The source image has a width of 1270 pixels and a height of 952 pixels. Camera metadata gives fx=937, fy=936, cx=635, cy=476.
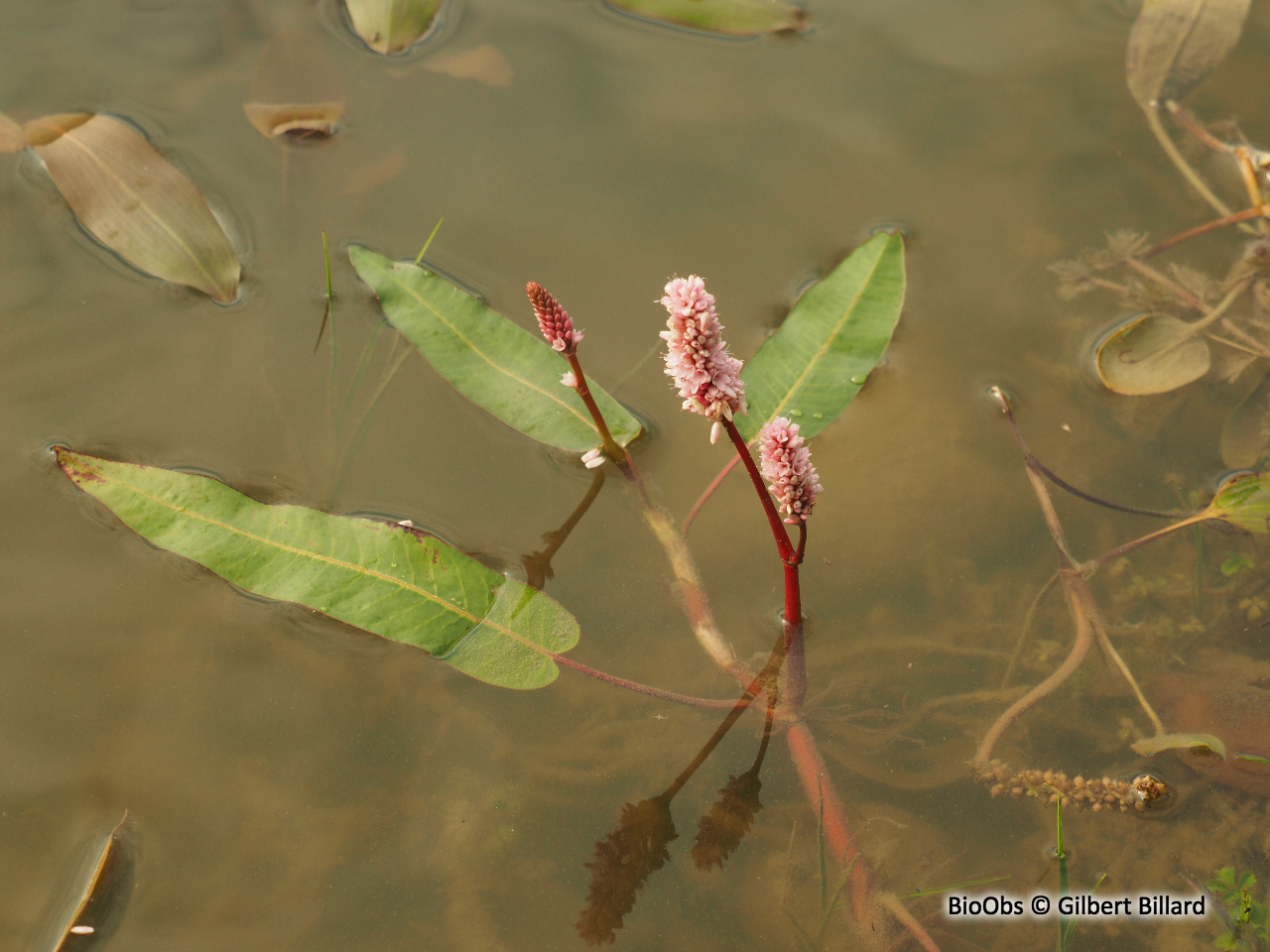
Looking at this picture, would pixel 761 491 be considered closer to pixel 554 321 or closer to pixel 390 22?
pixel 554 321

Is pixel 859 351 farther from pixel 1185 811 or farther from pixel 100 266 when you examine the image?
pixel 100 266

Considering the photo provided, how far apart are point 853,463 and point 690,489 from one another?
1.24 ft

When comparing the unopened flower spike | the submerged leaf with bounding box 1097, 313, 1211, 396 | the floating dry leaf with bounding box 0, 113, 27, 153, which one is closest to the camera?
the unopened flower spike

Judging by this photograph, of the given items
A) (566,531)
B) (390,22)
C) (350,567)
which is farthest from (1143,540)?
(390,22)

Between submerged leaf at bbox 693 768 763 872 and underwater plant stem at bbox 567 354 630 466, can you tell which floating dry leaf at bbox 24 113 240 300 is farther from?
submerged leaf at bbox 693 768 763 872

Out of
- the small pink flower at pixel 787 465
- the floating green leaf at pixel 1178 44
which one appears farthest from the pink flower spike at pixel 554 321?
the floating green leaf at pixel 1178 44

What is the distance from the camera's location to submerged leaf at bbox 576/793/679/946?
1.63 metres

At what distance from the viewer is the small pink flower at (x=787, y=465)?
4.72 feet

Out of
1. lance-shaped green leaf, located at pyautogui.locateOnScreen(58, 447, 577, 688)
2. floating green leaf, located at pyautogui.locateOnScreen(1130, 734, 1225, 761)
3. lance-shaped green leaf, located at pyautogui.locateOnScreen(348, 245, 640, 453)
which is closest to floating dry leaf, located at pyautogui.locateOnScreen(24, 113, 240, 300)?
lance-shaped green leaf, located at pyautogui.locateOnScreen(348, 245, 640, 453)

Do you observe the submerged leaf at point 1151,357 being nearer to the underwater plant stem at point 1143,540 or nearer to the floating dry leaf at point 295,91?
the underwater plant stem at point 1143,540

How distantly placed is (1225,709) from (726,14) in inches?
84.2

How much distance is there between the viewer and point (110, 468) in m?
1.81

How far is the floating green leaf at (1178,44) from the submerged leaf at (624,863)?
2282 mm

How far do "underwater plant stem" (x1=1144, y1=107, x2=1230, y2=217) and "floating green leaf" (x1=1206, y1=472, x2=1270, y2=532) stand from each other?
0.82 m
